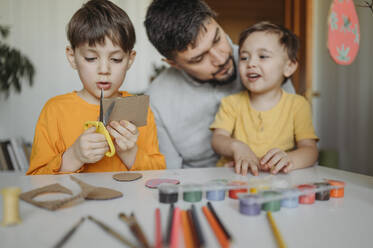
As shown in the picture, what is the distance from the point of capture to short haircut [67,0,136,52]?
2.94ft

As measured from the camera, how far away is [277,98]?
1239mm

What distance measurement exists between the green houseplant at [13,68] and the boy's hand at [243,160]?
5.73ft

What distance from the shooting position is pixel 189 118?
1.41 metres

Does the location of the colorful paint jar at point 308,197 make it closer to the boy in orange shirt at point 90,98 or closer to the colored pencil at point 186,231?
the colored pencil at point 186,231

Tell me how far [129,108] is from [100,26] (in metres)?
0.31

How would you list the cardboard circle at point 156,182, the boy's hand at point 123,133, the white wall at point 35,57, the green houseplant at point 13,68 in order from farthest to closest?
the green houseplant at point 13,68, the white wall at point 35,57, the boy's hand at point 123,133, the cardboard circle at point 156,182

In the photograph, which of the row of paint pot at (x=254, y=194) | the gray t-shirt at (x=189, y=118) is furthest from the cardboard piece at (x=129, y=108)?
the gray t-shirt at (x=189, y=118)

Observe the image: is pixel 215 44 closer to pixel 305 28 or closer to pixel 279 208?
pixel 279 208

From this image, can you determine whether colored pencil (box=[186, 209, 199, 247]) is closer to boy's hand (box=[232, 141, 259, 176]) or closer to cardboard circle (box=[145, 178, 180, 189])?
cardboard circle (box=[145, 178, 180, 189])

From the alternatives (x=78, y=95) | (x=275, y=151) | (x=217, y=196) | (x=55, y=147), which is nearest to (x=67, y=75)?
(x=78, y=95)

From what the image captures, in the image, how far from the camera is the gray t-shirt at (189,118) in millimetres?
1382

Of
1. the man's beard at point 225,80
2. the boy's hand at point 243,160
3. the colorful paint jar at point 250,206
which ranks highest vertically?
the man's beard at point 225,80

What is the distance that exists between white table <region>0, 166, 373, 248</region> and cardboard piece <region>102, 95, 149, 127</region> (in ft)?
0.55

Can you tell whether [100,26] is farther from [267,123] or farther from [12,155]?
[12,155]
